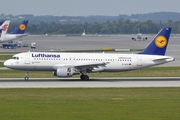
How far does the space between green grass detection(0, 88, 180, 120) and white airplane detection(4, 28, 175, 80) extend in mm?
9288

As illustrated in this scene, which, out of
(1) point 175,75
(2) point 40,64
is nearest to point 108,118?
(2) point 40,64

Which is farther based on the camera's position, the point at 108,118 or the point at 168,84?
the point at 168,84

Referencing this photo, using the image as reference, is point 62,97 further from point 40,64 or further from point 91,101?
point 40,64

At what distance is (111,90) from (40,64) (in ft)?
38.9

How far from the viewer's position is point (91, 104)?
38.9 m

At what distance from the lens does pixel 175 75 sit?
65562 mm

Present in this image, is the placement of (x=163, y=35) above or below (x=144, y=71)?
above

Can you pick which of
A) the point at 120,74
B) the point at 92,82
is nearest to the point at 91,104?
the point at 92,82

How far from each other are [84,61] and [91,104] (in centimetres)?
2022

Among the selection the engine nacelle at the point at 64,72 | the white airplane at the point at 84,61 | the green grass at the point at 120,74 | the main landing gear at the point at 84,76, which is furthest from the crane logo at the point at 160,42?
the engine nacelle at the point at 64,72

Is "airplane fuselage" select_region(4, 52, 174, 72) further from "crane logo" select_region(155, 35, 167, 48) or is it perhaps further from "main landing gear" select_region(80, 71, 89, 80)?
"crane logo" select_region(155, 35, 167, 48)

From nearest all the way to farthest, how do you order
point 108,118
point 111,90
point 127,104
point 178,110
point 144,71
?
1. point 108,118
2. point 178,110
3. point 127,104
4. point 111,90
5. point 144,71

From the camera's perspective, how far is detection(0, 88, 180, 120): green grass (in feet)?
111

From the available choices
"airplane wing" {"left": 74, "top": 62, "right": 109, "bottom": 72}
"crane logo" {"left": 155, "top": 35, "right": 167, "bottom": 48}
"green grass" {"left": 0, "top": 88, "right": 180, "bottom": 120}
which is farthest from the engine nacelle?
"crane logo" {"left": 155, "top": 35, "right": 167, "bottom": 48}
